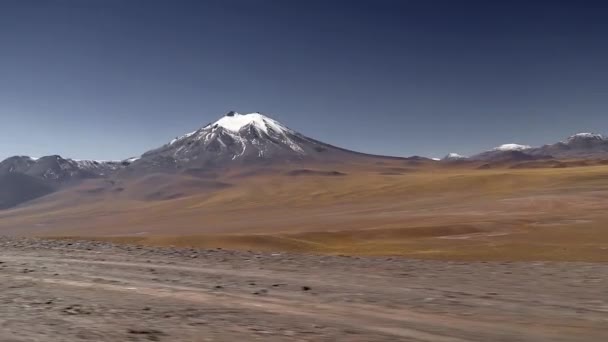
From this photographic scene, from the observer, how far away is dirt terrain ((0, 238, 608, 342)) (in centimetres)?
649

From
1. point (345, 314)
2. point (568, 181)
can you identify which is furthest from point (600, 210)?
point (345, 314)

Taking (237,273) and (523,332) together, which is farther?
(237,273)

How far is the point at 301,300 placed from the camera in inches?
331

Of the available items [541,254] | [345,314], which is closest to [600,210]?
[541,254]

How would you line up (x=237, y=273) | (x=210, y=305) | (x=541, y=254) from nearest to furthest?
(x=210, y=305)
(x=237, y=273)
(x=541, y=254)

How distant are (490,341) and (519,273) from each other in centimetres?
522

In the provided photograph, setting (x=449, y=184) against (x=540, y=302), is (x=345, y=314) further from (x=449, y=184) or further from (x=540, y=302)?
(x=449, y=184)

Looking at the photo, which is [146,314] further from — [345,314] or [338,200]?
[338,200]

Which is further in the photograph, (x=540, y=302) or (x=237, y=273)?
(x=237, y=273)

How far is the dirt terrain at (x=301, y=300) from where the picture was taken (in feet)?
21.3

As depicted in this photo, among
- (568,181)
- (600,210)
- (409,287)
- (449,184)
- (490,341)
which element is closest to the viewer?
(490,341)

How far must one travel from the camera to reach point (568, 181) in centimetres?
8388

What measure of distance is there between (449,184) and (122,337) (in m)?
96.9

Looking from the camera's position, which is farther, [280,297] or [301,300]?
[280,297]
